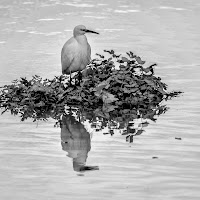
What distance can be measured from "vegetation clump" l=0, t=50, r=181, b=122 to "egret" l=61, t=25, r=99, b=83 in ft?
1.46

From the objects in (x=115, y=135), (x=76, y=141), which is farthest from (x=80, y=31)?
(x=76, y=141)

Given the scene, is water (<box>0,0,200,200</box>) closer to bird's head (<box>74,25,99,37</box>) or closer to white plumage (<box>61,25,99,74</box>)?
white plumage (<box>61,25,99,74</box>)

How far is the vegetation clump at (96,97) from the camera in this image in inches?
566

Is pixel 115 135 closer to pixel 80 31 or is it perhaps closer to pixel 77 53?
pixel 77 53

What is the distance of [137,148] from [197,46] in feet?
27.0

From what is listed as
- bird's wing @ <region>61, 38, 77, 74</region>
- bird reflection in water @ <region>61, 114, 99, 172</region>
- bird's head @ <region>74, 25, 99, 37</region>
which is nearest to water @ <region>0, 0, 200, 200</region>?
bird reflection in water @ <region>61, 114, 99, 172</region>

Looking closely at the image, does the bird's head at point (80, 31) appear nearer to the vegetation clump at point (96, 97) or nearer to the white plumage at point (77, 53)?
the white plumage at point (77, 53)

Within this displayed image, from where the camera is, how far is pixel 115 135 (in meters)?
12.9

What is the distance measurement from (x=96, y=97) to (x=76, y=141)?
2.19 m

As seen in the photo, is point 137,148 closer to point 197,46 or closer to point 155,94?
point 155,94

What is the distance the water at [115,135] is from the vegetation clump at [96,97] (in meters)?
0.40

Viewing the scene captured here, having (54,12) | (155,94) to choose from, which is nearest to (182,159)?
(155,94)

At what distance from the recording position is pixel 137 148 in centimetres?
1209

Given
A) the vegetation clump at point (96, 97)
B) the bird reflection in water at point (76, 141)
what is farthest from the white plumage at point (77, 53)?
the bird reflection in water at point (76, 141)
